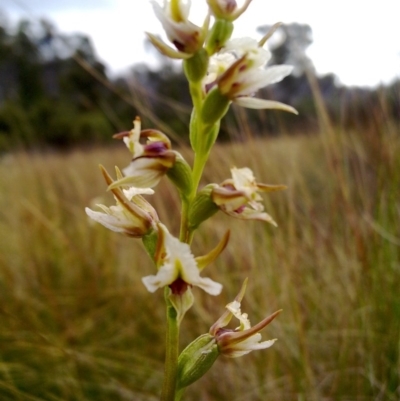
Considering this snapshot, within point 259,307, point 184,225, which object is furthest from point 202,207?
point 259,307

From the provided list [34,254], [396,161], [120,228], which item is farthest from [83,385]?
[396,161]

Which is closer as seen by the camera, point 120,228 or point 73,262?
point 120,228

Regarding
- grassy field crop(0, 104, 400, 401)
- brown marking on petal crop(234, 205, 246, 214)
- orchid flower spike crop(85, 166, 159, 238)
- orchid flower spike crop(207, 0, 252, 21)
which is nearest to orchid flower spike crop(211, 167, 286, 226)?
brown marking on petal crop(234, 205, 246, 214)

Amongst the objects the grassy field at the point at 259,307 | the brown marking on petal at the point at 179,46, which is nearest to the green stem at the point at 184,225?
the brown marking on petal at the point at 179,46

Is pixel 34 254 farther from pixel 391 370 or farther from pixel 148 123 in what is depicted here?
pixel 391 370

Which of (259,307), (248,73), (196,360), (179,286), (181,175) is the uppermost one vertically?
(248,73)

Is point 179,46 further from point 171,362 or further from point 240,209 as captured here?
point 171,362

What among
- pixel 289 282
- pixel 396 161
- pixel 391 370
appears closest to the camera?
pixel 391 370
